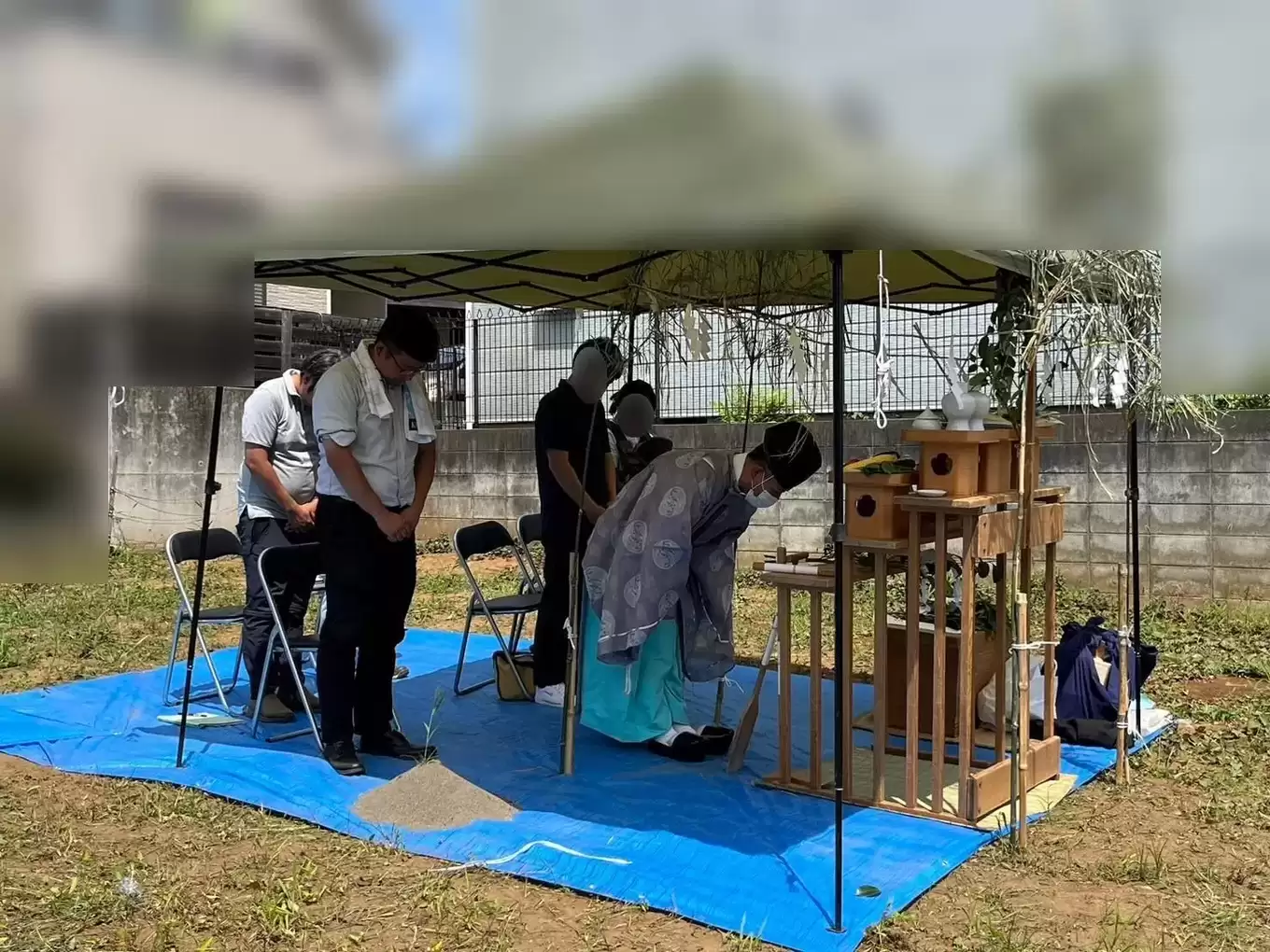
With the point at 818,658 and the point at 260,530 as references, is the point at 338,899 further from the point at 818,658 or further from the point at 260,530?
the point at 260,530

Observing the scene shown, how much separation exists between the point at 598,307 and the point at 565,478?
1.54 meters

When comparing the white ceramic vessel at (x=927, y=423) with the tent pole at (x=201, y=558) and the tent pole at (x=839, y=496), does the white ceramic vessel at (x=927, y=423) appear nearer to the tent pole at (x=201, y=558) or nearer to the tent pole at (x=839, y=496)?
the tent pole at (x=839, y=496)

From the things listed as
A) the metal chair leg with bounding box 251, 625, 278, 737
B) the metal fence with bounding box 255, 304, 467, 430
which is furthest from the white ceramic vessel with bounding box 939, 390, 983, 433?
the metal fence with bounding box 255, 304, 467, 430

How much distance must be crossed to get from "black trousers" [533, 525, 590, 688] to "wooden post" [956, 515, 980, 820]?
70.3 inches

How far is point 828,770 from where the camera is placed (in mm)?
3828

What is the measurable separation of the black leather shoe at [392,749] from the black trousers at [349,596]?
0.58 ft

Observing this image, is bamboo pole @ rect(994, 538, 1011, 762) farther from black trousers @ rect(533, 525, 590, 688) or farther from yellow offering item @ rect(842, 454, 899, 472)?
black trousers @ rect(533, 525, 590, 688)

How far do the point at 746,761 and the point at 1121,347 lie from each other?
1.93m

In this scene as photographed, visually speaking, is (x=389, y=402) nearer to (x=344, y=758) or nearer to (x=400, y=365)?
(x=400, y=365)

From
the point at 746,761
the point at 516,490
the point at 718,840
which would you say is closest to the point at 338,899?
the point at 718,840

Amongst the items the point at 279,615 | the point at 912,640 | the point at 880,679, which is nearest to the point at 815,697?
the point at 880,679

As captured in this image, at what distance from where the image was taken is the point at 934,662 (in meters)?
3.54

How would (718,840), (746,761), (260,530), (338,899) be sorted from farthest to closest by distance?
(260,530), (746,761), (718,840), (338,899)

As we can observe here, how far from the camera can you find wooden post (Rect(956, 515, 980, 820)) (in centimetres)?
335
